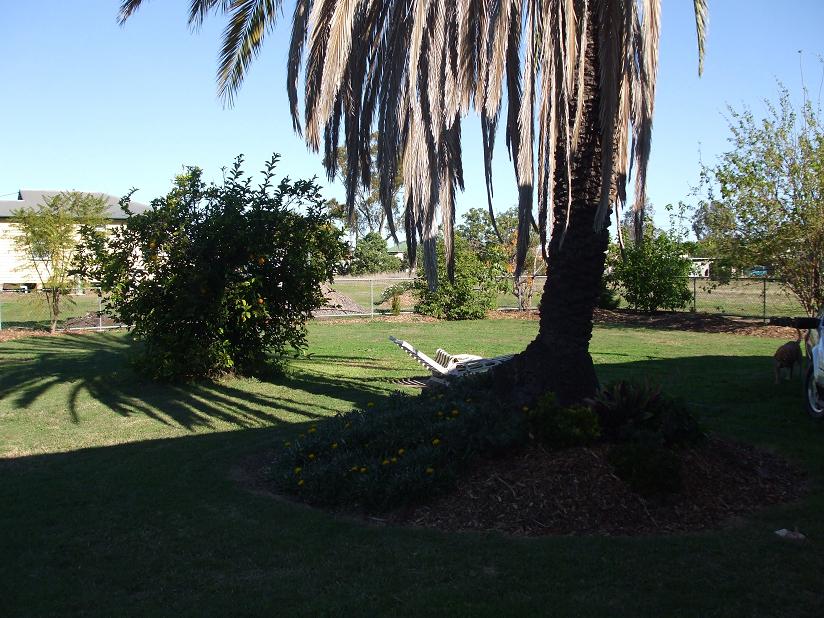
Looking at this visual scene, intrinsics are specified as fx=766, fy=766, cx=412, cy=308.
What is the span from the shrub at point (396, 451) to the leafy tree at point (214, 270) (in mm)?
5885

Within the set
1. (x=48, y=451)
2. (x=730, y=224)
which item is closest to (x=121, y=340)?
(x=48, y=451)

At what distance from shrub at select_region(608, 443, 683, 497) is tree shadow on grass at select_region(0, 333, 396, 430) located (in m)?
5.24

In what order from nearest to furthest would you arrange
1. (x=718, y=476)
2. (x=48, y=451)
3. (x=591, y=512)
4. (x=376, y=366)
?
(x=591, y=512), (x=718, y=476), (x=48, y=451), (x=376, y=366)

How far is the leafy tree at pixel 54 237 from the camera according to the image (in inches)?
882

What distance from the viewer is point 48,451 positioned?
870 cm

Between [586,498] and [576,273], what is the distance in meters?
2.22

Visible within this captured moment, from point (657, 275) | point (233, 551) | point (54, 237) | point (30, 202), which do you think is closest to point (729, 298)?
point (657, 275)

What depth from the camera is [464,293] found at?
27.5m

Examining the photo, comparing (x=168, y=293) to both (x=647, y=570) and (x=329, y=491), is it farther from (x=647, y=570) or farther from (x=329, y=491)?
(x=647, y=570)

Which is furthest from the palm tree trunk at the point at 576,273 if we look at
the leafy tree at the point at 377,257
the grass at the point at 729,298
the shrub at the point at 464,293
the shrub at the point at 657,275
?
the leafy tree at the point at 377,257

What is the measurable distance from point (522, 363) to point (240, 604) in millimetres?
3961

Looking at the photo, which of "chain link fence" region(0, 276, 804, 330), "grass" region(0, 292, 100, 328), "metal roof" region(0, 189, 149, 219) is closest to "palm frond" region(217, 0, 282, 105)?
"chain link fence" region(0, 276, 804, 330)

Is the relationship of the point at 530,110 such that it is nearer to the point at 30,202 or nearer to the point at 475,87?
the point at 475,87

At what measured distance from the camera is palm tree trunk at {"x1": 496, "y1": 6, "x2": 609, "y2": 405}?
7.16 metres
